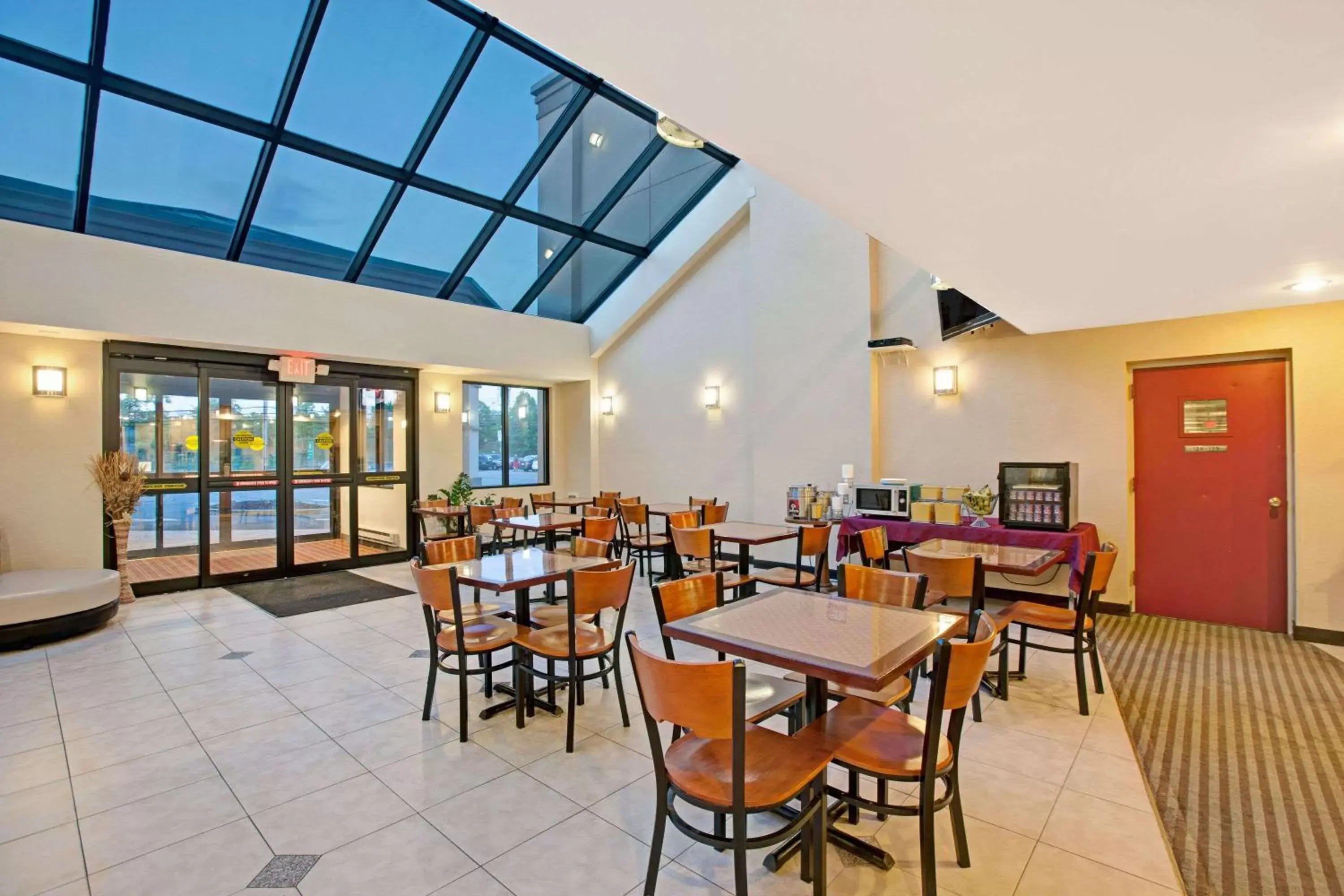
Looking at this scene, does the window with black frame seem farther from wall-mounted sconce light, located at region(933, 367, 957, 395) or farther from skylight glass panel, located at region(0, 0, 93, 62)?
wall-mounted sconce light, located at region(933, 367, 957, 395)

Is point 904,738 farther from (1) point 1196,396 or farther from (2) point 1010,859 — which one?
(1) point 1196,396

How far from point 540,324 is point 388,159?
301cm

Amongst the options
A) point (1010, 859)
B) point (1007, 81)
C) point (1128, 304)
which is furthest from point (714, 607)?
point (1128, 304)

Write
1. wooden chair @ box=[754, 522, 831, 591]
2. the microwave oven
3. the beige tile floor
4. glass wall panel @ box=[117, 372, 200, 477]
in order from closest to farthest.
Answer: the beige tile floor, wooden chair @ box=[754, 522, 831, 591], the microwave oven, glass wall panel @ box=[117, 372, 200, 477]

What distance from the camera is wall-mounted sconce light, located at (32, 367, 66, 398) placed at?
559 cm

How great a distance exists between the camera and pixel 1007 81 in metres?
1.74

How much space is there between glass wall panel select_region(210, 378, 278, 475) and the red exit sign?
0.77ft

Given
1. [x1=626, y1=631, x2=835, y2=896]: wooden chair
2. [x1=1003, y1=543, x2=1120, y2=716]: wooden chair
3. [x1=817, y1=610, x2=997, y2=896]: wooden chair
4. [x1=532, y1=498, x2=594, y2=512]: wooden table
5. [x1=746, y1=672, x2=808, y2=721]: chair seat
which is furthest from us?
[x1=532, y1=498, x2=594, y2=512]: wooden table

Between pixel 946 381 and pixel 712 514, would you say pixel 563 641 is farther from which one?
pixel 946 381

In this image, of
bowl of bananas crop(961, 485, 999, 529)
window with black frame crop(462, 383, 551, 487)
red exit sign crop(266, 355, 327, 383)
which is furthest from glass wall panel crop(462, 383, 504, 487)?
bowl of bananas crop(961, 485, 999, 529)

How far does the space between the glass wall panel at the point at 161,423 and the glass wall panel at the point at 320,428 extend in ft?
3.09

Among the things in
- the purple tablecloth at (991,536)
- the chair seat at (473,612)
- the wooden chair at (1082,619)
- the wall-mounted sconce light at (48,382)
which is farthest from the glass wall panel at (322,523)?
the wooden chair at (1082,619)

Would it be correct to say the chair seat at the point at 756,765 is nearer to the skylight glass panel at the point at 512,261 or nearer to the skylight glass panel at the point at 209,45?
the skylight glass panel at the point at 209,45

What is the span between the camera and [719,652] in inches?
86.4
